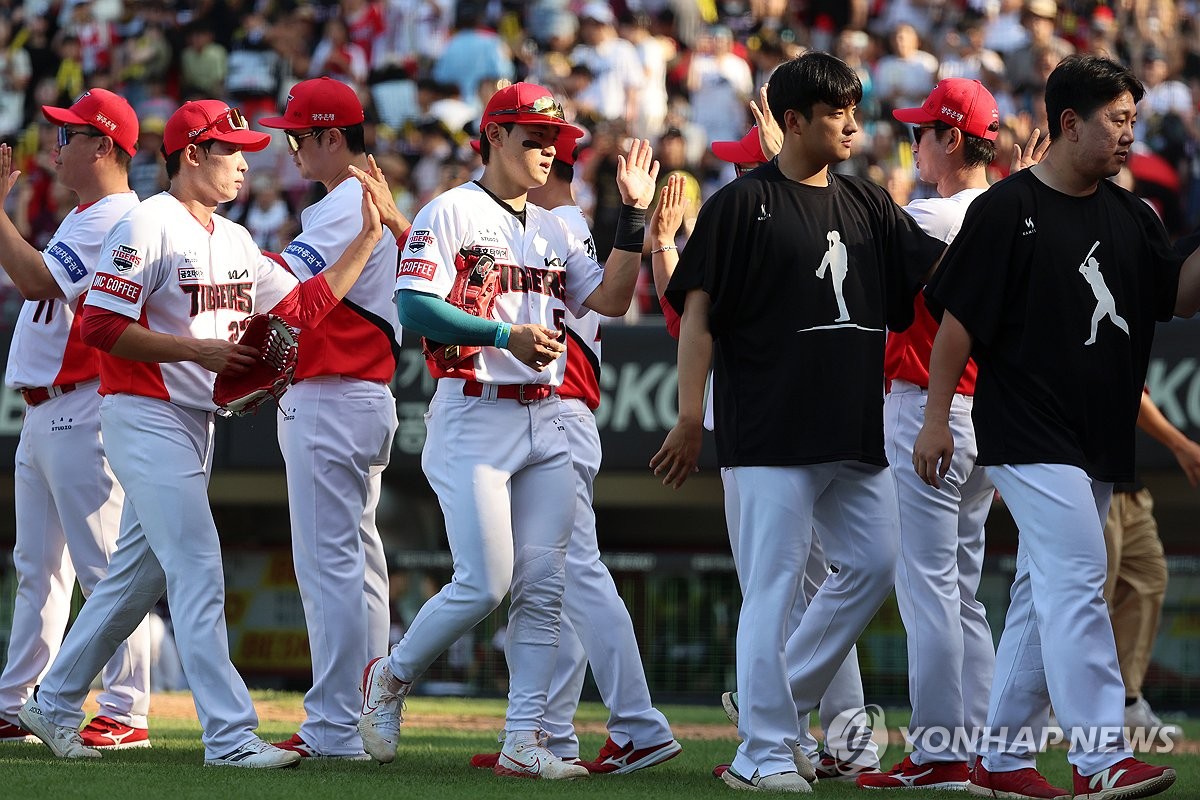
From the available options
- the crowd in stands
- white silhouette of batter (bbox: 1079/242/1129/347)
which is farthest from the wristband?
the crowd in stands

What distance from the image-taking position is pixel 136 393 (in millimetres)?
5559

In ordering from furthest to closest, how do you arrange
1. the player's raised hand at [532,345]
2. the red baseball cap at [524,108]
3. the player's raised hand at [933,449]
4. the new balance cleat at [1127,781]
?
the red baseball cap at [524,108] → the player's raised hand at [532,345] → the player's raised hand at [933,449] → the new balance cleat at [1127,781]

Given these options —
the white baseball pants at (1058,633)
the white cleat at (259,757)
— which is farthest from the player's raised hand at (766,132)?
the white cleat at (259,757)

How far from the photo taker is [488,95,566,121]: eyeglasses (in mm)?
5539

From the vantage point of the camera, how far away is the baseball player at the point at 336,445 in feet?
18.9

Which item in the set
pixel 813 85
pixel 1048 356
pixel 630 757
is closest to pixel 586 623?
A: pixel 630 757

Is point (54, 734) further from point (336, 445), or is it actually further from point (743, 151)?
point (743, 151)

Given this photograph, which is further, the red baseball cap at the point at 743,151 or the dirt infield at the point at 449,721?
the dirt infield at the point at 449,721

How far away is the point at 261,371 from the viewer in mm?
5492

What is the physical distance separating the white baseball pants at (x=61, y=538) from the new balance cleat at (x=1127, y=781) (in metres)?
3.58

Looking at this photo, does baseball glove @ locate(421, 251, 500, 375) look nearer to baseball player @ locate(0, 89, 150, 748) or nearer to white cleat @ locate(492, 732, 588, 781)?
white cleat @ locate(492, 732, 588, 781)

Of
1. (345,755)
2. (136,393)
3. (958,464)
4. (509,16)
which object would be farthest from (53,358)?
(509,16)

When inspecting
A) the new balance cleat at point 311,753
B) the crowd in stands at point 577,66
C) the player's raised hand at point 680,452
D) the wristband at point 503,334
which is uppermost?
the crowd in stands at point 577,66

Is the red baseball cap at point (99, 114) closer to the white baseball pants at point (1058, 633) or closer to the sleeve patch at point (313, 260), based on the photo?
the sleeve patch at point (313, 260)
